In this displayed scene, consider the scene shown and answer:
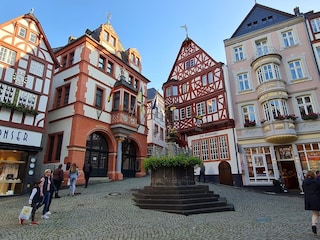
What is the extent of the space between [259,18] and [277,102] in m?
10.1

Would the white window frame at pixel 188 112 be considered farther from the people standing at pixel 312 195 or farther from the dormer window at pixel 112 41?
the people standing at pixel 312 195

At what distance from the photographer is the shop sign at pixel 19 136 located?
12.8 meters

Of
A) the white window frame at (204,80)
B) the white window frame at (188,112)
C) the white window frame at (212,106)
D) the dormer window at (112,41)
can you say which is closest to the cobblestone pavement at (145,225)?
the white window frame at (212,106)

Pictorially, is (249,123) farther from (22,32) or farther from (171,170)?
(22,32)

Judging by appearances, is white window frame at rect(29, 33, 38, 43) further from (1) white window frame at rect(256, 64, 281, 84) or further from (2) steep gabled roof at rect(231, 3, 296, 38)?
(1) white window frame at rect(256, 64, 281, 84)

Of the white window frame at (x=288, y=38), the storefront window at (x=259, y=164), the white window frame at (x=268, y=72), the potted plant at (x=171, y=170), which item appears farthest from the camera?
the white window frame at (x=288, y=38)

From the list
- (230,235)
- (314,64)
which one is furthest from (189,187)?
(314,64)

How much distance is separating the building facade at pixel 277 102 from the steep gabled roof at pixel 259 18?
139 mm

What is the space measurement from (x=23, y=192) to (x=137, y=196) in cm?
870

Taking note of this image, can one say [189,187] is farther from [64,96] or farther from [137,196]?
[64,96]

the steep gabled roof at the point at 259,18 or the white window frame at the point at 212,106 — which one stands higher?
the steep gabled roof at the point at 259,18

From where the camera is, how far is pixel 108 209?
789 cm

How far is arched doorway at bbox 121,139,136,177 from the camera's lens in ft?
68.2

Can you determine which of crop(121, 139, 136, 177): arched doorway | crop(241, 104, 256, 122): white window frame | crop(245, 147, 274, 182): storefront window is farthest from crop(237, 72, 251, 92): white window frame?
crop(121, 139, 136, 177): arched doorway
